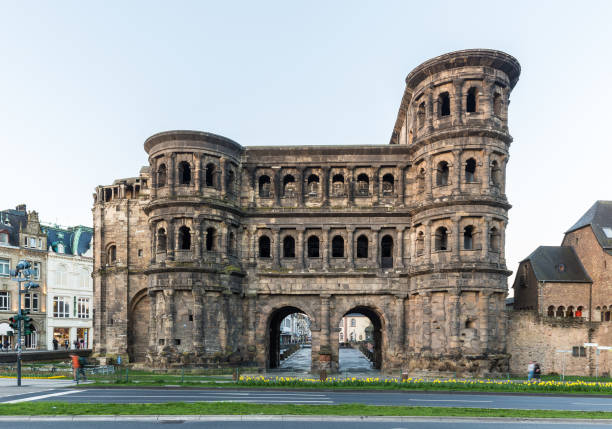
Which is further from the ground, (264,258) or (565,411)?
(264,258)

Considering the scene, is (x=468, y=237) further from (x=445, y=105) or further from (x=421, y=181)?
(x=445, y=105)

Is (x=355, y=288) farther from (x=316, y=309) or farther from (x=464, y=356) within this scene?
(x=464, y=356)

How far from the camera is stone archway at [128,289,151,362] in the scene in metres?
41.3

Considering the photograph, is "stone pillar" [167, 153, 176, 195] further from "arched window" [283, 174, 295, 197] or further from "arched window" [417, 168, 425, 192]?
"arched window" [417, 168, 425, 192]

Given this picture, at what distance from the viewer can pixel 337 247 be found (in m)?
40.9

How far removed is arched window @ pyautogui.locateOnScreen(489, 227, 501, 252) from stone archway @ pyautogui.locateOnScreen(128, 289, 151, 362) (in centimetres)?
2689

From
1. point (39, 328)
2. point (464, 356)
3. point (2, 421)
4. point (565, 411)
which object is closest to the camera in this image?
point (2, 421)

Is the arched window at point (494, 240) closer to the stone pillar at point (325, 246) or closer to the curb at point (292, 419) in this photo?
the stone pillar at point (325, 246)

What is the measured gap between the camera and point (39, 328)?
5950 cm

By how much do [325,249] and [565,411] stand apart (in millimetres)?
22033

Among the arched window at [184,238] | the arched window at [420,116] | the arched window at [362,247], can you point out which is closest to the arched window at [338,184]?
the arched window at [362,247]

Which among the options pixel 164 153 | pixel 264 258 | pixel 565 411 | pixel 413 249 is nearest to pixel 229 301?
pixel 264 258

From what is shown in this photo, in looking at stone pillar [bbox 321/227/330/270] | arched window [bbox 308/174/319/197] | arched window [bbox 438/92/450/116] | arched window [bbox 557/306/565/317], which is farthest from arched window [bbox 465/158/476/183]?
arched window [bbox 557/306/565/317]

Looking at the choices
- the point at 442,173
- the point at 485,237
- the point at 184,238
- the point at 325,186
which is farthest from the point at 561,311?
the point at 184,238
